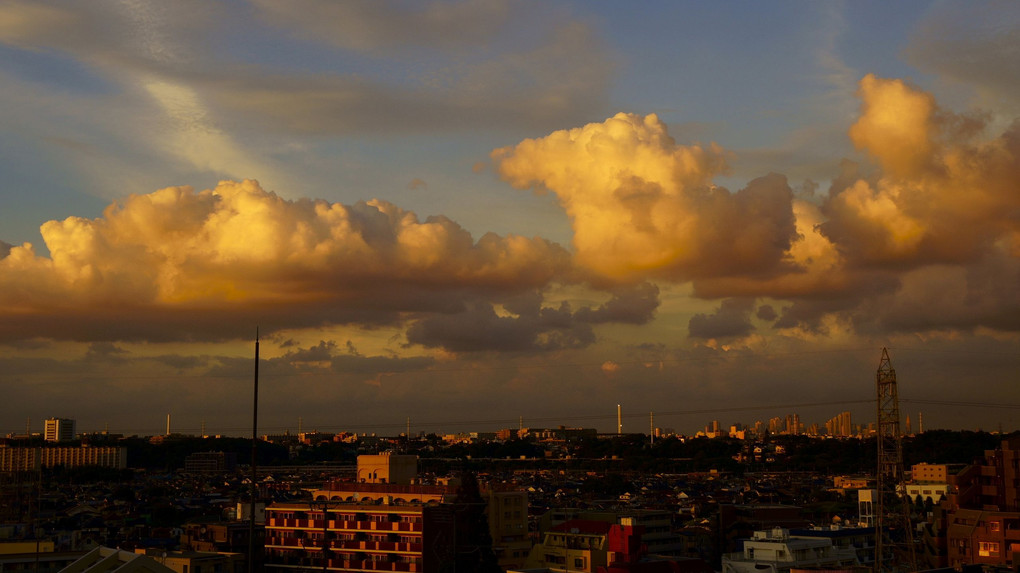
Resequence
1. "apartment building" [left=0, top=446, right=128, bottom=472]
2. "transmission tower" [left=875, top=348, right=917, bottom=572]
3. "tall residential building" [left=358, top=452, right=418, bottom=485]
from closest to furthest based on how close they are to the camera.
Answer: "transmission tower" [left=875, top=348, right=917, bottom=572]
"tall residential building" [left=358, top=452, right=418, bottom=485]
"apartment building" [left=0, top=446, right=128, bottom=472]

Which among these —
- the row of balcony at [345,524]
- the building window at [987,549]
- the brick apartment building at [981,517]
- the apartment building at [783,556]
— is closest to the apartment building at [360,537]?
the row of balcony at [345,524]

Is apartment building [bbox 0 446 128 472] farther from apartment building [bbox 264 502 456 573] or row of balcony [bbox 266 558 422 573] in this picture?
row of balcony [bbox 266 558 422 573]

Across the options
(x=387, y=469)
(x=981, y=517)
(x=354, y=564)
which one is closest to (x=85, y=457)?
(x=387, y=469)

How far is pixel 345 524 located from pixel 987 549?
26.3 m

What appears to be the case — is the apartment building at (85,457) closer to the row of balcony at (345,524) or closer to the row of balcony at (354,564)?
the row of balcony at (345,524)

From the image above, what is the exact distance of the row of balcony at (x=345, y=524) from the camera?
1670 inches

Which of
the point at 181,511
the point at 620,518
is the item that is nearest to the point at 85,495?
the point at 181,511

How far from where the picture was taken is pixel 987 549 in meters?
38.8

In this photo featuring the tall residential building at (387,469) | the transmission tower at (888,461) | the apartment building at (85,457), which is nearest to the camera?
the transmission tower at (888,461)

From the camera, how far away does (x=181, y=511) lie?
73.3 meters

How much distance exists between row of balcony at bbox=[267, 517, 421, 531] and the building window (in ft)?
73.4

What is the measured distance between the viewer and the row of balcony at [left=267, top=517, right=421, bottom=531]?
42406 millimetres

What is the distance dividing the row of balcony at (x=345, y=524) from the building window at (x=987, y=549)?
22359mm

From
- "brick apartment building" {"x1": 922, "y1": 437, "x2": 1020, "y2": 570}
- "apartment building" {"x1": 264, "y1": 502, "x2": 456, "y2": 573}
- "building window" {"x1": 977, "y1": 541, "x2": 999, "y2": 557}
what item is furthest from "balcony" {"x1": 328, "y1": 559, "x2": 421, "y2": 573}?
"building window" {"x1": 977, "y1": 541, "x2": 999, "y2": 557}
